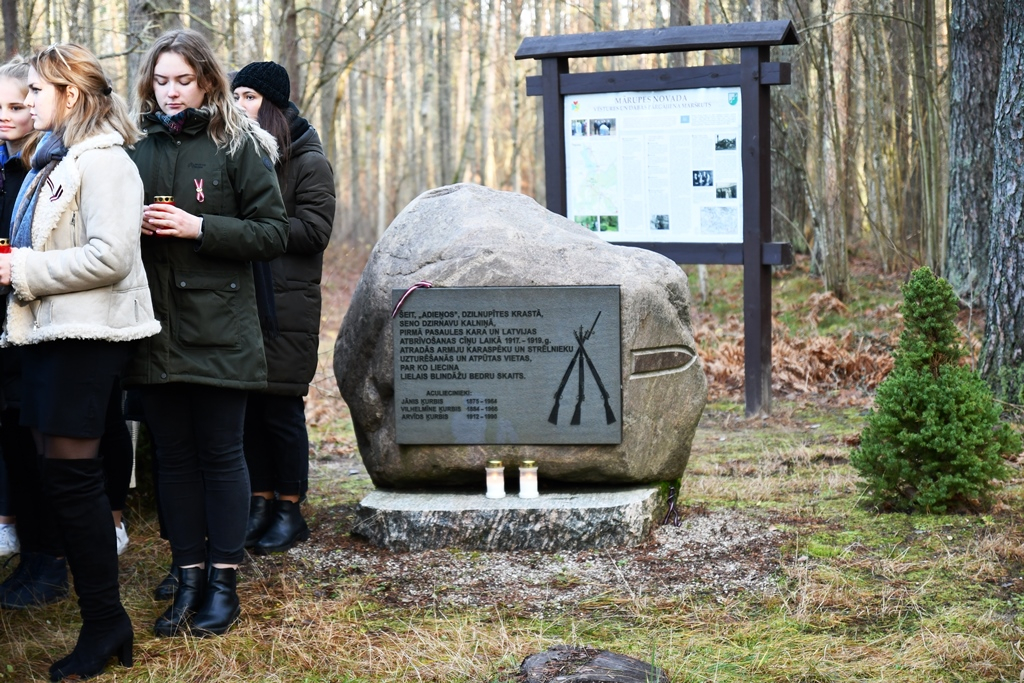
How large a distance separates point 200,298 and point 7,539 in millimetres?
1487

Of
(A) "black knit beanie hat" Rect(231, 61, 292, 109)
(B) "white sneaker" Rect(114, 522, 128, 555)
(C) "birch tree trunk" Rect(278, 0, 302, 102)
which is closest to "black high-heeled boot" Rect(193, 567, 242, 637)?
(B) "white sneaker" Rect(114, 522, 128, 555)

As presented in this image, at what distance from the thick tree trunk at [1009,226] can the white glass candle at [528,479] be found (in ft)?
9.13

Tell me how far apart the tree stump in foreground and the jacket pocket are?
1407 mm

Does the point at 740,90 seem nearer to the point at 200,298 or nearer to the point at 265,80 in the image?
the point at 265,80

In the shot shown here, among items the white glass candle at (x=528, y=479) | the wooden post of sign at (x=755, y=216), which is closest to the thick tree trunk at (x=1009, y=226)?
the wooden post of sign at (x=755, y=216)

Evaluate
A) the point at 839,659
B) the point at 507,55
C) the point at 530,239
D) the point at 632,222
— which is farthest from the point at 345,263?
the point at 839,659

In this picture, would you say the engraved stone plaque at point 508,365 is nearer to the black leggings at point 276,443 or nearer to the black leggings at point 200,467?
the black leggings at point 276,443

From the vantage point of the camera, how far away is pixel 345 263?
2089 centimetres

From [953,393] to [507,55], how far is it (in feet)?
71.1

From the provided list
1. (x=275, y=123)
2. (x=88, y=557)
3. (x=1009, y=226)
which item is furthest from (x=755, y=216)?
(x=88, y=557)

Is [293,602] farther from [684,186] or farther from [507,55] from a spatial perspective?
[507,55]

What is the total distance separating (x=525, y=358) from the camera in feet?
14.7

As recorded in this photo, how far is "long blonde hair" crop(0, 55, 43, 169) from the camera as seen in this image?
368 centimetres

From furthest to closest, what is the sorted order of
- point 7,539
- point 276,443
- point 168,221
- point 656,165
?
1. point 656,165
2. point 276,443
3. point 7,539
4. point 168,221
